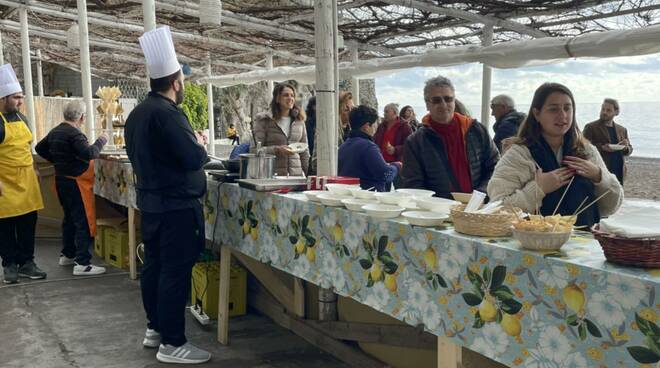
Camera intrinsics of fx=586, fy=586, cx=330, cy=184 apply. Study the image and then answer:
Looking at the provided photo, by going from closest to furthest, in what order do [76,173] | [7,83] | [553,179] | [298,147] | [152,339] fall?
[553,179]
[152,339]
[298,147]
[7,83]
[76,173]

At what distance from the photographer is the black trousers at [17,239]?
4.50 meters

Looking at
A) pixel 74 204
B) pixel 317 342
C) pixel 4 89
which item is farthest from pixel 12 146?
pixel 317 342

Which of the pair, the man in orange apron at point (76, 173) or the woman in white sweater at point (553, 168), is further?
the man in orange apron at point (76, 173)

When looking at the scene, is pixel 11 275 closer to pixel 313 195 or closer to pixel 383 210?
pixel 313 195

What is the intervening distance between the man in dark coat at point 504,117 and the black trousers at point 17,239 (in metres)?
3.71

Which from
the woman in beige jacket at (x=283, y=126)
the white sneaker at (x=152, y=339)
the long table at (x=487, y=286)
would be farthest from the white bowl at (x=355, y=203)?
the woman in beige jacket at (x=283, y=126)

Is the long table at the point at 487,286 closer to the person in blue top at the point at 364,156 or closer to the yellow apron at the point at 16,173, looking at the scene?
the person in blue top at the point at 364,156

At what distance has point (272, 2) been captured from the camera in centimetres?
782

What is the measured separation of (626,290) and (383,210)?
0.95 meters

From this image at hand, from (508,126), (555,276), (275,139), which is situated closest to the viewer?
(555,276)

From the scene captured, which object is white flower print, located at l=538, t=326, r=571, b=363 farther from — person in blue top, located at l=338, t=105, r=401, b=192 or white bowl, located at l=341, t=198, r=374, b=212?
person in blue top, located at l=338, t=105, r=401, b=192

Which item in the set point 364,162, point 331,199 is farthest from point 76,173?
point 331,199

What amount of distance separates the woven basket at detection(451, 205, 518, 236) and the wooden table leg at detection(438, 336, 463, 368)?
367 millimetres

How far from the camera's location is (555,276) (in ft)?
5.03
